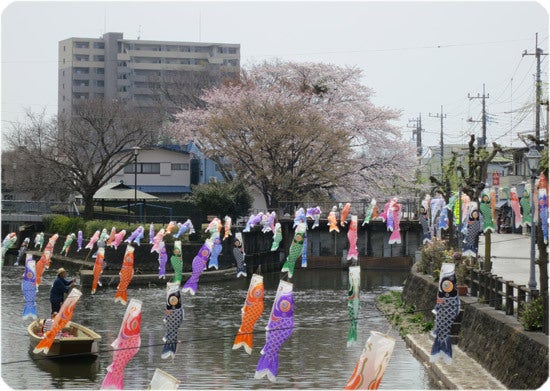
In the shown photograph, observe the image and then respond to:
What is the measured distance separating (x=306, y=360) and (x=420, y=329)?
4.39m

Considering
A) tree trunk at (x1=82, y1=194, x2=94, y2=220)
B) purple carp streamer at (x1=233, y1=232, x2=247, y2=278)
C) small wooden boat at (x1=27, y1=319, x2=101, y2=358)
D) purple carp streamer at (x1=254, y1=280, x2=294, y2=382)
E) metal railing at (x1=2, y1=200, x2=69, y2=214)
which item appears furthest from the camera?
metal railing at (x1=2, y1=200, x2=69, y2=214)

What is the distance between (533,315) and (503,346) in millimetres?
1524

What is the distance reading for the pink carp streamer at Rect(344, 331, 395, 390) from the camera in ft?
42.4

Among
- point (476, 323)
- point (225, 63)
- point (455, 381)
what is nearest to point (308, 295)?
point (476, 323)

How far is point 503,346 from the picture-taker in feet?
61.5

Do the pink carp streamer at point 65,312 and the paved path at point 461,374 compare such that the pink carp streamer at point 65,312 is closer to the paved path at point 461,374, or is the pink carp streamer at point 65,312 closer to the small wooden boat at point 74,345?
the small wooden boat at point 74,345

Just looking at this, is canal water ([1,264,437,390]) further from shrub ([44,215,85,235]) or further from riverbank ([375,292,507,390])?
shrub ([44,215,85,235])

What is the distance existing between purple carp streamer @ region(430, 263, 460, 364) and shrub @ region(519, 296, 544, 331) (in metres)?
1.22

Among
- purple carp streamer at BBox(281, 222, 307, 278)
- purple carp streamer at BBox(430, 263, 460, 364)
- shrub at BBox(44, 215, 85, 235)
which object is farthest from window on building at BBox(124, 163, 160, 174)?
purple carp streamer at BBox(430, 263, 460, 364)

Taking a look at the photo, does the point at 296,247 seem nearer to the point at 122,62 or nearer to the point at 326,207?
the point at 326,207

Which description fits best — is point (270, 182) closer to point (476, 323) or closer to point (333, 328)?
point (333, 328)

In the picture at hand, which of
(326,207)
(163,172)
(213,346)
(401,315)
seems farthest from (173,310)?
(163,172)

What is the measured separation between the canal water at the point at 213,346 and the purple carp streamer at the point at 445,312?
274 cm

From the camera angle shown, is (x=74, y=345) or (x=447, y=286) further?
(x=74, y=345)
